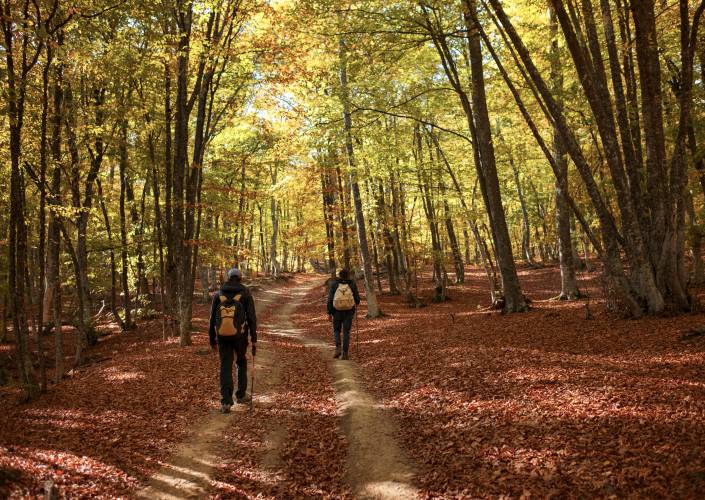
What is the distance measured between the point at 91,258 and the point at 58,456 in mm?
15125

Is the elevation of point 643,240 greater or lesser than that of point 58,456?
greater

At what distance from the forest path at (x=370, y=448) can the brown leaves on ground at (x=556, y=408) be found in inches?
7.6

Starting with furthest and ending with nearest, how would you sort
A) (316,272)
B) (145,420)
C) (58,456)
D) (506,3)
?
(316,272) → (506,3) → (145,420) → (58,456)

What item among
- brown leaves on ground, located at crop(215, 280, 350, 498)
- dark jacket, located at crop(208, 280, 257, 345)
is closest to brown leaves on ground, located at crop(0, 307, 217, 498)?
brown leaves on ground, located at crop(215, 280, 350, 498)

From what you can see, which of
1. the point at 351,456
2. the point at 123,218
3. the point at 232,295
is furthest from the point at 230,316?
the point at 123,218

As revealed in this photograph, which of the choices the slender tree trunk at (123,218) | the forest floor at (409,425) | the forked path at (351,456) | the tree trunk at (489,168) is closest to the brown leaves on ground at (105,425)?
the forest floor at (409,425)

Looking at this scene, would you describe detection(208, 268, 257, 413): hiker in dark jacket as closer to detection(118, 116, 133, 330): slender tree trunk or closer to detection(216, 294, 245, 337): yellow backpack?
detection(216, 294, 245, 337): yellow backpack

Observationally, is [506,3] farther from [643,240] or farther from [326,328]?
[326,328]

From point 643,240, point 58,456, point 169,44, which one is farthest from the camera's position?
point 169,44

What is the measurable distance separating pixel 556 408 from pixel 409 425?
1940mm

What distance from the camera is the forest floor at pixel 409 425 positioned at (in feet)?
14.0

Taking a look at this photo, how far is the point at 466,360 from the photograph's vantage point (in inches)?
333

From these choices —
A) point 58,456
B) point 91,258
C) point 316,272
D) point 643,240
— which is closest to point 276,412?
point 58,456

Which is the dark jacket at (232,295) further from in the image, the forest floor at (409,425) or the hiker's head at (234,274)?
the forest floor at (409,425)
